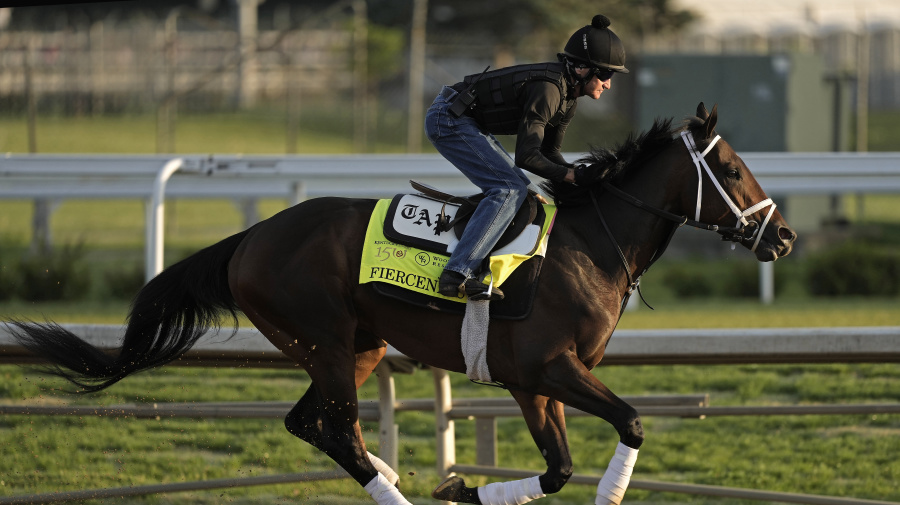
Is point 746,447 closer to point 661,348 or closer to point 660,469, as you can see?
point 660,469

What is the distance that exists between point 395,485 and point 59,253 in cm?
701

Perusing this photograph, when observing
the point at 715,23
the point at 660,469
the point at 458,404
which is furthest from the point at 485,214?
the point at 715,23

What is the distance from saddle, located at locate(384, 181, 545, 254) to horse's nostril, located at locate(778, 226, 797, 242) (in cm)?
87

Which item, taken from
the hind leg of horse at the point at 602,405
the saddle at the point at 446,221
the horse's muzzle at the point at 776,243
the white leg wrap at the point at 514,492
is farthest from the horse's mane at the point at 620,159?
the white leg wrap at the point at 514,492

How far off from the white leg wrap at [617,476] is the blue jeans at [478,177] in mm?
821

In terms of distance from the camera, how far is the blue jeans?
154 inches

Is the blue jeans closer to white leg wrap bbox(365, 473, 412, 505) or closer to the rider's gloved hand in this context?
the rider's gloved hand

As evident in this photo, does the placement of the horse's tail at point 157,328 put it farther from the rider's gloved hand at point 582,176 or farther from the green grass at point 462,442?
the rider's gloved hand at point 582,176

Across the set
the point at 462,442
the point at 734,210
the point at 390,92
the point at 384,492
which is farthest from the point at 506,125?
the point at 390,92

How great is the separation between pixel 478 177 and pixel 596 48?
64cm

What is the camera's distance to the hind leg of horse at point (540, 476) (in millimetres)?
3932

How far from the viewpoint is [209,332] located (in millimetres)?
4938

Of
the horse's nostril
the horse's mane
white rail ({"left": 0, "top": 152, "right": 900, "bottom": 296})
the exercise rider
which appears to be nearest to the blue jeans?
the exercise rider

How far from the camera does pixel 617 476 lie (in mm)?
3855
